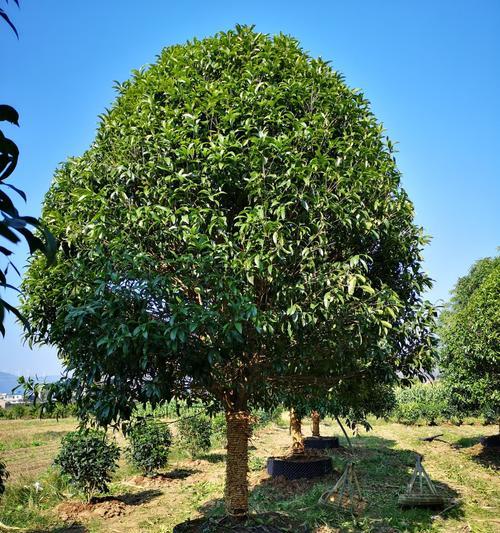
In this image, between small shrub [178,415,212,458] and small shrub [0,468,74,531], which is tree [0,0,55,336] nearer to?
small shrub [0,468,74,531]

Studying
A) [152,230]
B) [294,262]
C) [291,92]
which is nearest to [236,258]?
[294,262]

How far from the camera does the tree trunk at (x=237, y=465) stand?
24.4ft

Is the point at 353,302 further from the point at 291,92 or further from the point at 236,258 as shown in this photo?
the point at 291,92

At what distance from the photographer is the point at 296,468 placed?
47.3 feet

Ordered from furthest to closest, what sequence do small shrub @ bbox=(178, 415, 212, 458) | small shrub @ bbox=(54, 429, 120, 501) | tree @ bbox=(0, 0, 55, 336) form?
1. small shrub @ bbox=(178, 415, 212, 458)
2. small shrub @ bbox=(54, 429, 120, 501)
3. tree @ bbox=(0, 0, 55, 336)

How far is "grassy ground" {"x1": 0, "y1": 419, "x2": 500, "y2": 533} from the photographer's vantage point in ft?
35.1

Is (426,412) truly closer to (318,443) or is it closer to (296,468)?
(318,443)

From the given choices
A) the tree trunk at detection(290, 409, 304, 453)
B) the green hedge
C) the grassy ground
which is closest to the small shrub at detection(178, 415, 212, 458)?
the grassy ground

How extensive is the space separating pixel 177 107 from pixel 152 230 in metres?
1.78

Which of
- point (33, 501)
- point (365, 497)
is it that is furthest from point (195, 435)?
point (365, 497)

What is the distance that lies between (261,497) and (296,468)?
2.01 m

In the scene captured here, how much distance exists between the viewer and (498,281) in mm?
15914

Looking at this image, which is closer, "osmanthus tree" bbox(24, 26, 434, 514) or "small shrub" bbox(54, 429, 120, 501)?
"osmanthus tree" bbox(24, 26, 434, 514)

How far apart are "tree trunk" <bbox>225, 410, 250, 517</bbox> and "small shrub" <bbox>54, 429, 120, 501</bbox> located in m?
6.18
